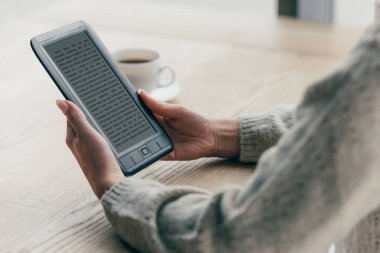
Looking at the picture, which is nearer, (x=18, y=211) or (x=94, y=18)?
(x=18, y=211)

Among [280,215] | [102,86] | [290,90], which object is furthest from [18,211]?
[290,90]

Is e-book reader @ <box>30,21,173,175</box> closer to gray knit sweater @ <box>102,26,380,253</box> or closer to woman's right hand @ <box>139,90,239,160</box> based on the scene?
woman's right hand @ <box>139,90,239,160</box>

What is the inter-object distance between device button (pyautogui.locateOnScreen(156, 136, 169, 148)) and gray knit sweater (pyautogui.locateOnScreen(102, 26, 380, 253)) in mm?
272

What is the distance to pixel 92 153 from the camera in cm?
96

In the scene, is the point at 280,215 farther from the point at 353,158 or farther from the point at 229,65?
the point at 229,65

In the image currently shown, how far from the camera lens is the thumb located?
0.97 meters

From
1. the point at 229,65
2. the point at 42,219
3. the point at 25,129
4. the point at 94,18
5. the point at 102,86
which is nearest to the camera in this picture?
the point at 42,219

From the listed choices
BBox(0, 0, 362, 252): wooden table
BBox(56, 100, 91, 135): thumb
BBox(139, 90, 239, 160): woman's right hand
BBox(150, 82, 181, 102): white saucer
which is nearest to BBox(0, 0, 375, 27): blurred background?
BBox(0, 0, 362, 252): wooden table

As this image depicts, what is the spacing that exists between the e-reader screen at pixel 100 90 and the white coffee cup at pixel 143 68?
20cm

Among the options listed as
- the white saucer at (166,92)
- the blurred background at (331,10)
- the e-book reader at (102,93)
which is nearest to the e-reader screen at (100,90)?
the e-book reader at (102,93)

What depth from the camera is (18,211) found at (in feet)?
3.21

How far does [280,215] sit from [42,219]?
1.14ft

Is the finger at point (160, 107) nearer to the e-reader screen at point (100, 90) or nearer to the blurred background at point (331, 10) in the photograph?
the e-reader screen at point (100, 90)

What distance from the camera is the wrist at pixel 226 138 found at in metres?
1.11
